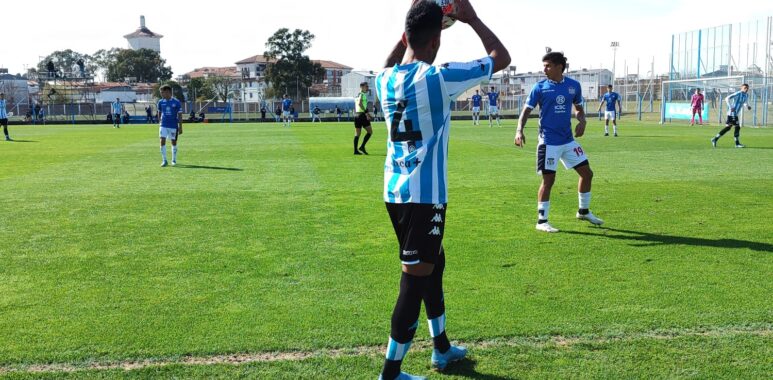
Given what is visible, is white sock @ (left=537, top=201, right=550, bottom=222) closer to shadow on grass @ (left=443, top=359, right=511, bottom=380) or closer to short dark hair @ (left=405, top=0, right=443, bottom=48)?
shadow on grass @ (left=443, top=359, right=511, bottom=380)

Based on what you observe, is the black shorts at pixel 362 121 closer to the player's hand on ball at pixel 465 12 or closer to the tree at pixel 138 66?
the player's hand on ball at pixel 465 12

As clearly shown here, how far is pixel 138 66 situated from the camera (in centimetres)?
11781

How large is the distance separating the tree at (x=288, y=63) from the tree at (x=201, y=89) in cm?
1047

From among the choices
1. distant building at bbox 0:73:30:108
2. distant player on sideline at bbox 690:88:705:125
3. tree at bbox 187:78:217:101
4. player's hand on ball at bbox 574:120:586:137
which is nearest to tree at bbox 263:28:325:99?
tree at bbox 187:78:217:101

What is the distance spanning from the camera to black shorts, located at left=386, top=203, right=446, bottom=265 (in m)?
3.60

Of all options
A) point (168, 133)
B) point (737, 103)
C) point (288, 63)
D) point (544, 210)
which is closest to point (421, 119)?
point (544, 210)

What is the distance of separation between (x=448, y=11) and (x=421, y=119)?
703mm

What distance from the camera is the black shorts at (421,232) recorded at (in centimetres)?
360

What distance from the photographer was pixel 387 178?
3.79 metres

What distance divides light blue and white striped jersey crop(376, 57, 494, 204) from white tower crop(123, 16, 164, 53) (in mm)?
153349

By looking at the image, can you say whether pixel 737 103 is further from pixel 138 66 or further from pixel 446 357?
pixel 138 66

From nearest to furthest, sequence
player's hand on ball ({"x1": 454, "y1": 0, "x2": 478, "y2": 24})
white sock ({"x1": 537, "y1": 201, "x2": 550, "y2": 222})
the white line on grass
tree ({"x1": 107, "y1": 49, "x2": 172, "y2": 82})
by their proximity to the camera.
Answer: player's hand on ball ({"x1": 454, "y1": 0, "x2": 478, "y2": 24})
the white line on grass
white sock ({"x1": 537, "y1": 201, "x2": 550, "y2": 222})
tree ({"x1": 107, "y1": 49, "x2": 172, "y2": 82})

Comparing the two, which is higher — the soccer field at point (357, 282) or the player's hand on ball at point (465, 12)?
the player's hand on ball at point (465, 12)

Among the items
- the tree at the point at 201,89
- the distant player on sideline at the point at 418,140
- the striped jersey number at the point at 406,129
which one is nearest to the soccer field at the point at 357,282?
the distant player on sideline at the point at 418,140
